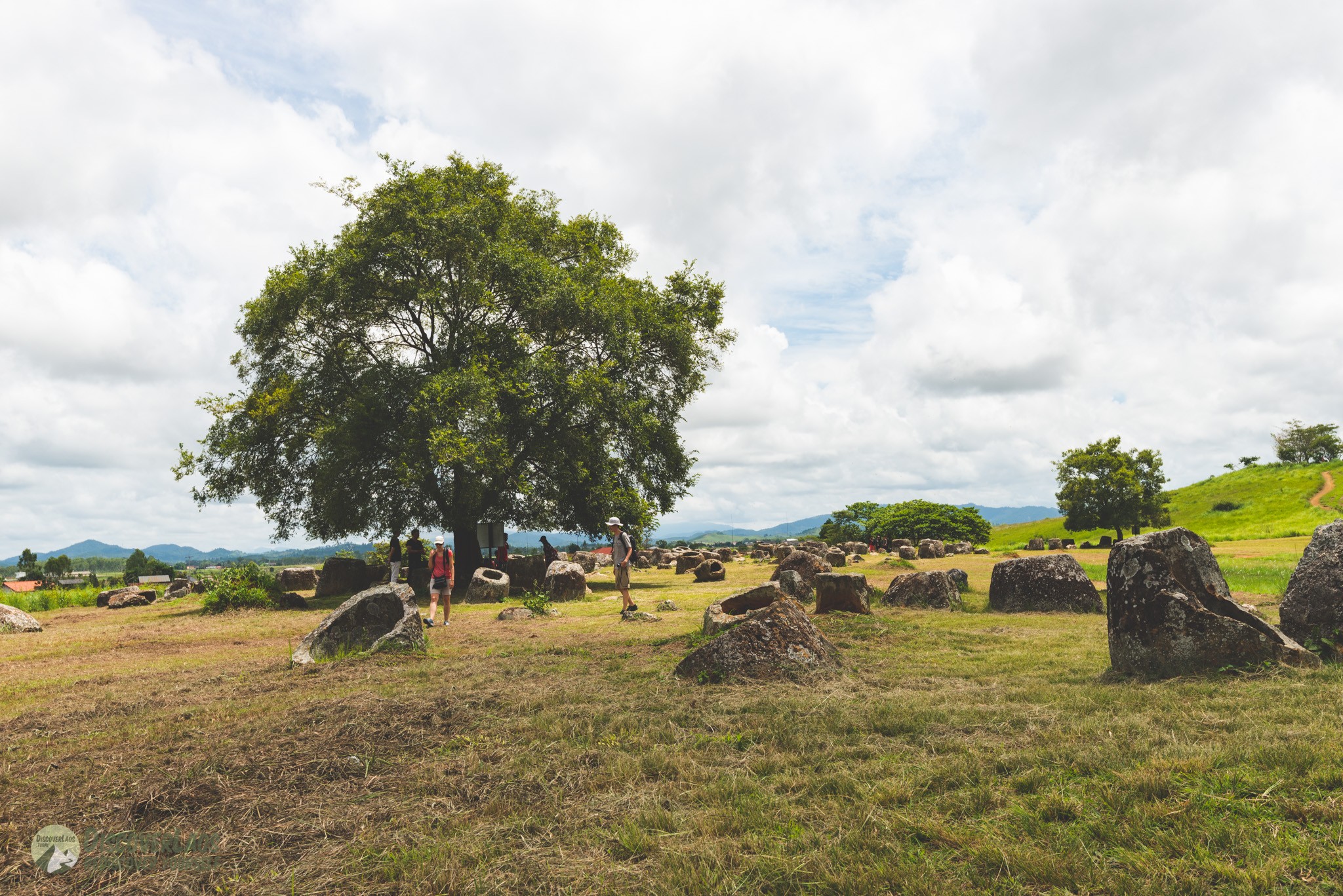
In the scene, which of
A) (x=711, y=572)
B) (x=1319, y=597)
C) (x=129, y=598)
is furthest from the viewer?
(x=711, y=572)

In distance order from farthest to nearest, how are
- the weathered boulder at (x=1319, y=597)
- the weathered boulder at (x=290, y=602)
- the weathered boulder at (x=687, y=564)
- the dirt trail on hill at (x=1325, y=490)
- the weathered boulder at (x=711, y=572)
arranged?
the dirt trail on hill at (x=1325, y=490)
the weathered boulder at (x=687, y=564)
the weathered boulder at (x=711, y=572)
the weathered boulder at (x=290, y=602)
the weathered boulder at (x=1319, y=597)

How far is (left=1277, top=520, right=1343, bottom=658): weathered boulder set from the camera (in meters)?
7.53

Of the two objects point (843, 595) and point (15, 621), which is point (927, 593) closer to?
point (843, 595)

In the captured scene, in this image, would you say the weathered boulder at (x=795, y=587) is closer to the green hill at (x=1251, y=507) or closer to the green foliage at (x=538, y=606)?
the green foliage at (x=538, y=606)

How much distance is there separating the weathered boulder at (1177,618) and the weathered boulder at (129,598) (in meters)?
29.0

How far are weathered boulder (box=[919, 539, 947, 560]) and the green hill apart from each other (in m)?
10.4

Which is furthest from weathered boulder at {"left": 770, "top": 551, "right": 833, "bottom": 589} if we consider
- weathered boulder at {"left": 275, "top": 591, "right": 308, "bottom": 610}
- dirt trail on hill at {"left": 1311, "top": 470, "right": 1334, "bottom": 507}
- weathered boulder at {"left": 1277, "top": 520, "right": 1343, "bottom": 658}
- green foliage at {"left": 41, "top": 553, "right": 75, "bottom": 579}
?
green foliage at {"left": 41, "top": 553, "right": 75, "bottom": 579}

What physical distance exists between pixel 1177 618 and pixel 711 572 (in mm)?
21549

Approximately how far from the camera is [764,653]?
27.3 feet

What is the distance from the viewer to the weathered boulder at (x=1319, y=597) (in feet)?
24.7

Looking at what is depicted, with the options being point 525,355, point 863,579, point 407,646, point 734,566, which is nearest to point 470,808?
point 407,646

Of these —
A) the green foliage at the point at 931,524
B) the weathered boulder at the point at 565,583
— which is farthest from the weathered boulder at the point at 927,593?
the green foliage at the point at 931,524

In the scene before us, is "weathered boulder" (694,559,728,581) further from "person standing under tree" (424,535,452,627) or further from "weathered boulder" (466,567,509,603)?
"person standing under tree" (424,535,452,627)

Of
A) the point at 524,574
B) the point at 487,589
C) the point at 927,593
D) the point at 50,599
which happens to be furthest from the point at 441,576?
the point at 50,599
